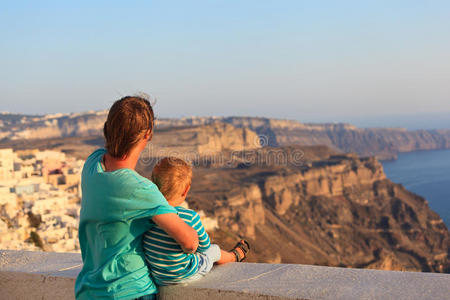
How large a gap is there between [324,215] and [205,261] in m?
78.8

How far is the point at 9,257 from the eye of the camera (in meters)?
4.29

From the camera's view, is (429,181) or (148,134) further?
(429,181)

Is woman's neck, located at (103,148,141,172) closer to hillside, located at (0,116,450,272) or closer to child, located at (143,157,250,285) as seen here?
child, located at (143,157,250,285)

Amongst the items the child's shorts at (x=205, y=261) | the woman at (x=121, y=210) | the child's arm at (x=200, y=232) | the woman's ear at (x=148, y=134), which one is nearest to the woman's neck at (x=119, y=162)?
the woman at (x=121, y=210)

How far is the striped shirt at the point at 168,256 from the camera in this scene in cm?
298

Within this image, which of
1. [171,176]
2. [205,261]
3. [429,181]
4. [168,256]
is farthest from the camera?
[429,181]

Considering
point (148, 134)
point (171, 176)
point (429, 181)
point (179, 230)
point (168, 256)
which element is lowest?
point (429, 181)

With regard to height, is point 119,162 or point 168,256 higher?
point 119,162

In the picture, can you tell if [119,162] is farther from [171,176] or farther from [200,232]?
[200,232]

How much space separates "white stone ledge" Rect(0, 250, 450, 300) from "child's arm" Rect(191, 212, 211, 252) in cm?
21

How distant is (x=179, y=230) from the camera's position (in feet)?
9.45

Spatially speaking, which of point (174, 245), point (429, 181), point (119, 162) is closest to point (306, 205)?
point (429, 181)

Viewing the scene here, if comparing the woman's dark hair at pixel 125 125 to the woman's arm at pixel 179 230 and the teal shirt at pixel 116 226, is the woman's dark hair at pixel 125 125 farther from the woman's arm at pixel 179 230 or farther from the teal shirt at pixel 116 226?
the woman's arm at pixel 179 230

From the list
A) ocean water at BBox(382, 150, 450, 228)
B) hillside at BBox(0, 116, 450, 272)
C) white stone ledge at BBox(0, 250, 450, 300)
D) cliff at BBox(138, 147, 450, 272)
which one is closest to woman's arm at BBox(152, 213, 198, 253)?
white stone ledge at BBox(0, 250, 450, 300)
